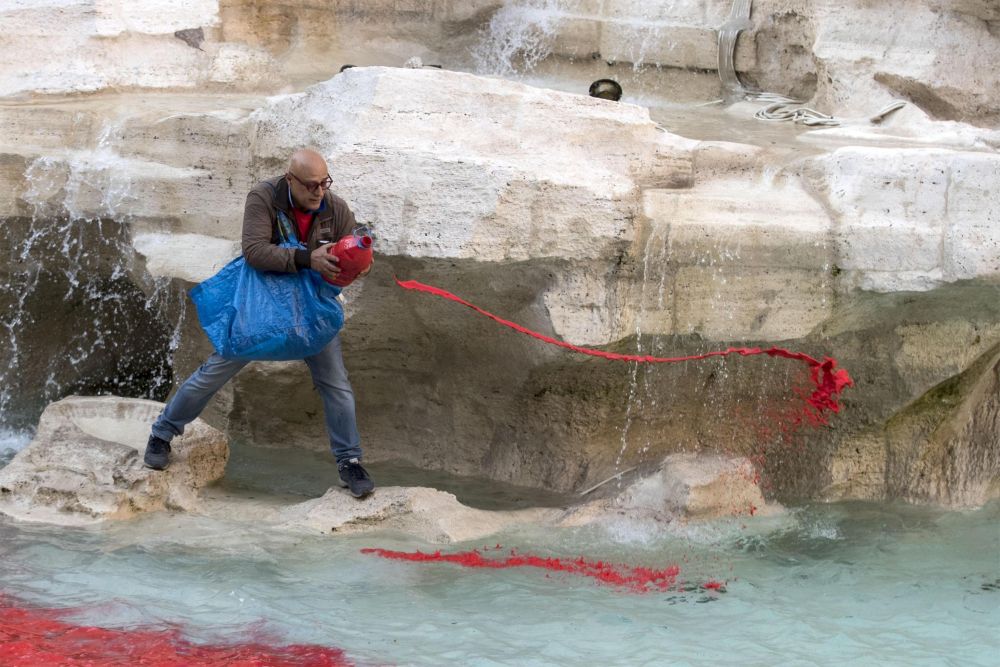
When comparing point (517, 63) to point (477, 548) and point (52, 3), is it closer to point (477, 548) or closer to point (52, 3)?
point (52, 3)

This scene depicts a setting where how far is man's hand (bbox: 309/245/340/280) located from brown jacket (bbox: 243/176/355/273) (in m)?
0.08

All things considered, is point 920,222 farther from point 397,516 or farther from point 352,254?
point 397,516

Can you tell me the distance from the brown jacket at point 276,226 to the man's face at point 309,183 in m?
0.06

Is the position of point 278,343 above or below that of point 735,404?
above

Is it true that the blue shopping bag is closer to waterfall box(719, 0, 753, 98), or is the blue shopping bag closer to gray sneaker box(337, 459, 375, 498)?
gray sneaker box(337, 459, 375, 498)

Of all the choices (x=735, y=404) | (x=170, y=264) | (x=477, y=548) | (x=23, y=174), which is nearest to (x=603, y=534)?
(x=477, y=548)

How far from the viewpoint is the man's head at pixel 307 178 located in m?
4.60

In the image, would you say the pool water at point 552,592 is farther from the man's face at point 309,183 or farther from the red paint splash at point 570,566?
the man's face at point 309,183

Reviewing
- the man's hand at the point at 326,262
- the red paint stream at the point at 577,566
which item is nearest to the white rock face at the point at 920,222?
the red paint stream at the point at 577,566

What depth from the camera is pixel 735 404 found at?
5.76m

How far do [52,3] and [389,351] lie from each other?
262cm

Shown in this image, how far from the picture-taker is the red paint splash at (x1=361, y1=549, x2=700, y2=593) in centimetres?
478

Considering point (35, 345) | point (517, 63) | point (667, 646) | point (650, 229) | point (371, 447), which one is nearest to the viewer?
point (667, 646)

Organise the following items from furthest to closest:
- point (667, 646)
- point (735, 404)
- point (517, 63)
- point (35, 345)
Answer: point (517, 63) → point (35, 345) → point (735, 404) → point (667, 646)
